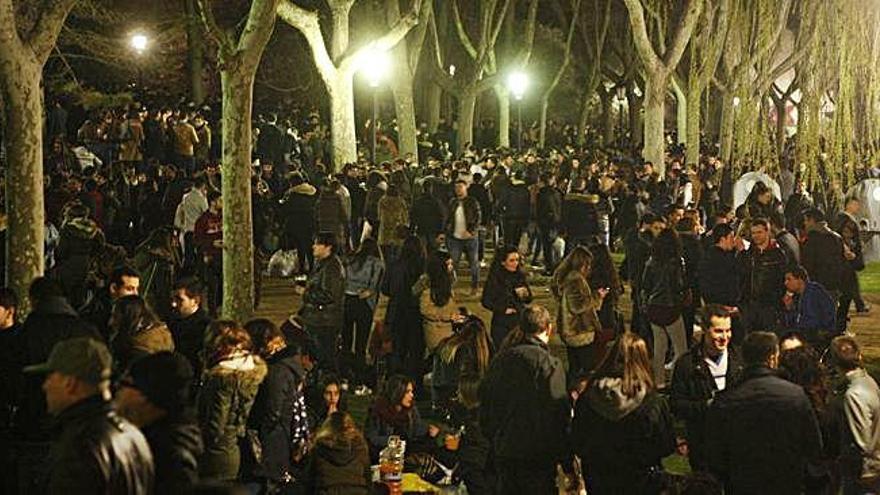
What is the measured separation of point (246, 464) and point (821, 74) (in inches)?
343

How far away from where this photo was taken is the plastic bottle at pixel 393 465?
9648mm

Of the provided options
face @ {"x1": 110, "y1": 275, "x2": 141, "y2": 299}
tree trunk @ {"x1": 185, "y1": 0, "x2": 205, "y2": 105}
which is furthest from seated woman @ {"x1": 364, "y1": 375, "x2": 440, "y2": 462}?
tree trunk @ {"x1": 185, "y1": 0, "x2": 205, "y2": 105}

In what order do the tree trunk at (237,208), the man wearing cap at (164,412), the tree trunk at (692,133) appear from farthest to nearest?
the tree trunk at (692,133), the tree trunk at (237,208), the man wearing cap at (164,412)

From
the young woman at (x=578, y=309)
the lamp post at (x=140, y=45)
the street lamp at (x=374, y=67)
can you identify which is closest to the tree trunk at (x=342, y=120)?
the street lamp at (x=374, y=67)

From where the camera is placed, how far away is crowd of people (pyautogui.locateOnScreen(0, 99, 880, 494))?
25.8ft

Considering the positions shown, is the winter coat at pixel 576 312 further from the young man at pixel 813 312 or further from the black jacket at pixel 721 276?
the young man at pixel 813 312

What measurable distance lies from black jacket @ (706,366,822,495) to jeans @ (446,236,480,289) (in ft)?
39.5

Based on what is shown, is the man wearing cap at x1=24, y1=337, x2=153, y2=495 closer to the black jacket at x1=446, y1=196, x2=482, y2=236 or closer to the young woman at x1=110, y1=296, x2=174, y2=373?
the young woman at x1=110, y1=296, x2=174, y2=373

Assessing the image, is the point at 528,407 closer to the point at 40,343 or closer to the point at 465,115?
the point at 40,343

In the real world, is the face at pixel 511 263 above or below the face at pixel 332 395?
above

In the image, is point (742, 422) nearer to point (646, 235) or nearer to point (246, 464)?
point (246, 464)

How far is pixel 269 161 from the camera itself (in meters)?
30.4

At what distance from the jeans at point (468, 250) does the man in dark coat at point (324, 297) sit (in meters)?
6.95

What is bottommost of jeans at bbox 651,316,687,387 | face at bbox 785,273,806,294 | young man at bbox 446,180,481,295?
jeans at bbox 651,316,687,387
